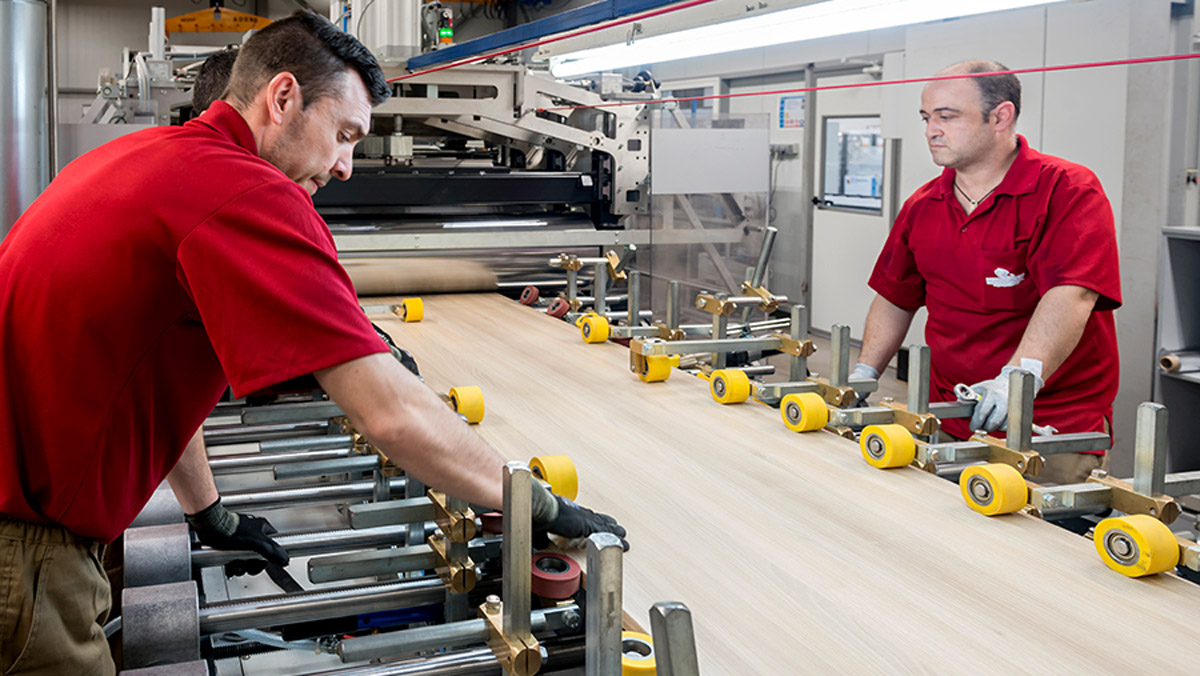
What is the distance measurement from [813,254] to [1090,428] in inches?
208

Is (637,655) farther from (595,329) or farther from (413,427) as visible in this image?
(595,329)

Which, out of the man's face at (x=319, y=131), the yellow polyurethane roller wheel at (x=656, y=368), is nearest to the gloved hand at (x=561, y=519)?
the man's face at (x=319, y=131)

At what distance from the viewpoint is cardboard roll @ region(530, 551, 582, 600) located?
56.6 inches

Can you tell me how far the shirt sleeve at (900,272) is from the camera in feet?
9.79

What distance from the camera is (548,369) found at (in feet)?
9.52

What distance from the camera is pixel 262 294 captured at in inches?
46.0

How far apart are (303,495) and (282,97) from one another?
101 cm

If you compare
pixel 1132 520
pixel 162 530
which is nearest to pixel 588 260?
pixel 162 530

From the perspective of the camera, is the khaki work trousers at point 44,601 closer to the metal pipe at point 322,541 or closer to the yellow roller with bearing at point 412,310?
the metal pipe at point 322,541

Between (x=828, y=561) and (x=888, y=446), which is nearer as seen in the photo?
(x=828, y=561)

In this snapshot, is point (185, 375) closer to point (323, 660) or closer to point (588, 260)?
point (323, 660)

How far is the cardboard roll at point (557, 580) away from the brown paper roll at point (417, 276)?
106 inches

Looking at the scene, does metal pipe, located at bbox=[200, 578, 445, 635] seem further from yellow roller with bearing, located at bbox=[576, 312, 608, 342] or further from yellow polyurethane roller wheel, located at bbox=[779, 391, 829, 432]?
yellow roller with bearing, located at bbox=[576, 312, 608, 342]

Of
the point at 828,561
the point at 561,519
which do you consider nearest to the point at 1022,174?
the point at 828,561
